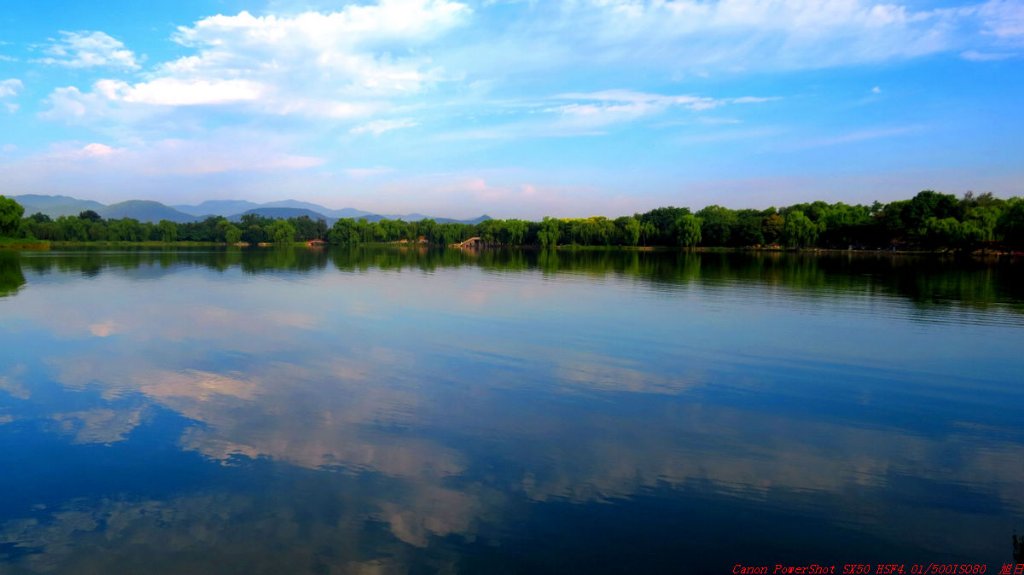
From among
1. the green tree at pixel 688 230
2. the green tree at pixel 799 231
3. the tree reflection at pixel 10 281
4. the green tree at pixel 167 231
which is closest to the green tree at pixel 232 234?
the green tree at pixel 167 231

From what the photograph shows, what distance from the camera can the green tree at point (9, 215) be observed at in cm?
7850

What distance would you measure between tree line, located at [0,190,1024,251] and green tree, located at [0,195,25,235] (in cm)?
10

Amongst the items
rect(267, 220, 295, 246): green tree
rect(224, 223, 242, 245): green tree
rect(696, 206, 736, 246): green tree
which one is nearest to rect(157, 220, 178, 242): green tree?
rect(224, 223, 242, 245): green tree

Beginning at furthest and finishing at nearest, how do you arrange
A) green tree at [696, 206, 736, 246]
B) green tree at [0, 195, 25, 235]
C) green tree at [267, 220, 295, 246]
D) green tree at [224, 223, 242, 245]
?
green tree at [267, 220, 295, 246], green tree at [224, 223, 242, 245], green tree at [696, 206, 736, 246], green tree at [0, 195, 25, 235]

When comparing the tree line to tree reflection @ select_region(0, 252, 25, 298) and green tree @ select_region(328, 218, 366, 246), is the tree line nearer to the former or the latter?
green tree @ select_region(328, 218, 366, 246)

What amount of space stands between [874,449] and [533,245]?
Answer: 140m

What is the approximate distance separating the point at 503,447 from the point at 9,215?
9930cm

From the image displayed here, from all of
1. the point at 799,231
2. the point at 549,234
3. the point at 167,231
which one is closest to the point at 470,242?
the point at 549,234

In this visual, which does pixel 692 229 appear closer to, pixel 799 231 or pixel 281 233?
pixel 799 231

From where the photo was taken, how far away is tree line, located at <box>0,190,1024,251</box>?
259 feet

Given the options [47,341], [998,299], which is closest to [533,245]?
[998,299]

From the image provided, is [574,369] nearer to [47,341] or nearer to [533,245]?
[47,341]

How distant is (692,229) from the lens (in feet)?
355

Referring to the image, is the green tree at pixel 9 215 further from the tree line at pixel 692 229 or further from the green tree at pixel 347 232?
the green tree at pixel 347 232
